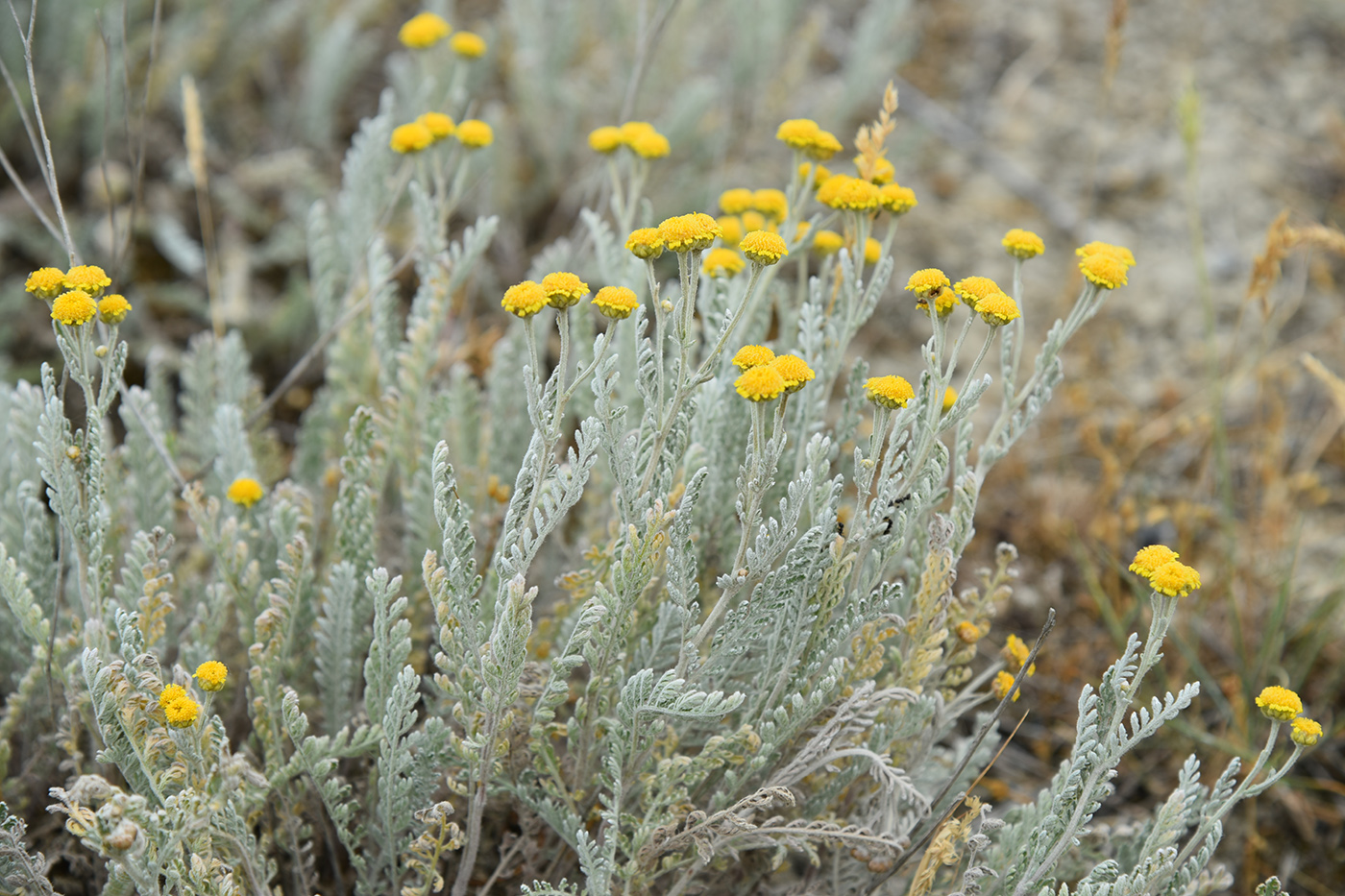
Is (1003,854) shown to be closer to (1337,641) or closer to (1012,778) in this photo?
(1012,778)

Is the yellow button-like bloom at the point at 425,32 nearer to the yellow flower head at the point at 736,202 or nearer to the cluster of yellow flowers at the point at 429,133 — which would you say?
the cluster of yellow flowers at the point at 429,133

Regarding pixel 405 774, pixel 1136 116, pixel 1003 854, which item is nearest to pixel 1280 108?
pixel 1136 116

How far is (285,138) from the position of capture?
3680 mm

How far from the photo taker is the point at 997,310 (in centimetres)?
131

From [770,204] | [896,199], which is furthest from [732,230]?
[896,199]

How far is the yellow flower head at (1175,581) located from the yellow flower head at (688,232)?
2.22 feet

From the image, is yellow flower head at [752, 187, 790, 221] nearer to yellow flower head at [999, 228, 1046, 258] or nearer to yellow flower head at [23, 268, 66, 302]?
yellow flower head at [999, 228, 1046, 258]

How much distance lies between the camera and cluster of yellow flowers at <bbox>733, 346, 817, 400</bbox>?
3.98ft

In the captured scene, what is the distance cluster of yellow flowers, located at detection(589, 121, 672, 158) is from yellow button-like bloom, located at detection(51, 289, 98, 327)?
2.72 feet

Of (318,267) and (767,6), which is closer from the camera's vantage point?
(318,267)

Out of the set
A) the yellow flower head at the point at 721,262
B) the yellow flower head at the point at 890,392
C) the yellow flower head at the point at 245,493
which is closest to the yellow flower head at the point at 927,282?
the yellow flower head at the point at 890,392

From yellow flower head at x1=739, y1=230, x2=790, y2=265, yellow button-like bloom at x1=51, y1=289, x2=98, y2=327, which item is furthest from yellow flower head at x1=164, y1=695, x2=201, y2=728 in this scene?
yellow flower head at x1=739, y1=230, x2=790, y2=265

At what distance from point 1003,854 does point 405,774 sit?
93cm

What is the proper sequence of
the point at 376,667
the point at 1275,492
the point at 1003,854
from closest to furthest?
the point at 376,667, the point at 1003,854, the point at 1275,492
